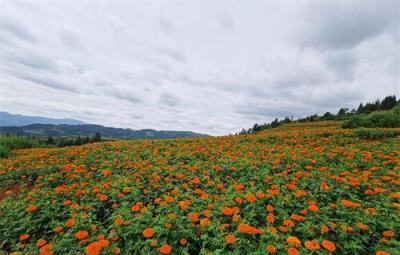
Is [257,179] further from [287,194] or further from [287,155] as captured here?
[287,155]

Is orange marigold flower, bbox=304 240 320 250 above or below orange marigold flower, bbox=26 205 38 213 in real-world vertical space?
above

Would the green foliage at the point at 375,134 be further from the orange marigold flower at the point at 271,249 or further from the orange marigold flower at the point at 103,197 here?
the orange marigold flower at the point at 103,197

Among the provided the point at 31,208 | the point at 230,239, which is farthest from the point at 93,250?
the point at 31,208

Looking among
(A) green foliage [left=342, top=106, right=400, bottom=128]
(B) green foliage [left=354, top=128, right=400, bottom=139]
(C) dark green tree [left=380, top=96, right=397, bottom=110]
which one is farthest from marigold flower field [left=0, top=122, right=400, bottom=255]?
(C) dark green tree [left=380, top=96, right=397, bottom=110]

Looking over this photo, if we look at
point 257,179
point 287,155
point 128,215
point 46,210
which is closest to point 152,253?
point 128,215

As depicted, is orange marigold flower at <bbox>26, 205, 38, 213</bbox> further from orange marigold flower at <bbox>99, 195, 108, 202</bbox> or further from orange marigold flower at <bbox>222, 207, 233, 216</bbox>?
orange marigold flower at <bbox>222, 207, 233, 216</bbox>

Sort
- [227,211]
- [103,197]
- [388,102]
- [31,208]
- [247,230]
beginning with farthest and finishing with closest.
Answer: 1. [388,102]
2. [103,197]
3. [31,208]
4. [227,211]
5. [247,230]

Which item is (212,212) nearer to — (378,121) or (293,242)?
(293,242)

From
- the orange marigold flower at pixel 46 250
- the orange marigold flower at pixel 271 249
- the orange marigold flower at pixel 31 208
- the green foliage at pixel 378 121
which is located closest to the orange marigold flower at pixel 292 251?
the orange marigold flower at pixel 271 249

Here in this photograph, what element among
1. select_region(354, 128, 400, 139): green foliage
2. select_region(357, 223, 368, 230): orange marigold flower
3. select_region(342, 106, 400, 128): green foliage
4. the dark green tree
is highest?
the dark green tree

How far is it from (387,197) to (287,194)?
4.85ft

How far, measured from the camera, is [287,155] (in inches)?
242

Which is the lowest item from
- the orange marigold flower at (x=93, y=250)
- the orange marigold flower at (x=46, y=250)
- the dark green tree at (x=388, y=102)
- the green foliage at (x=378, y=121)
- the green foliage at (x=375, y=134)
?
the orange marigold flower at (x=46, y=250)

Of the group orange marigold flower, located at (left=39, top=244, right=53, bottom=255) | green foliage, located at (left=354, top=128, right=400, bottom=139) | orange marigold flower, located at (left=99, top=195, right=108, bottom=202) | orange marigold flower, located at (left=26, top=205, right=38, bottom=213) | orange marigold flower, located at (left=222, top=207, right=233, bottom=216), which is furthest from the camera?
green foliage, located at (left=354, top=128, right=400, bottom=139)
